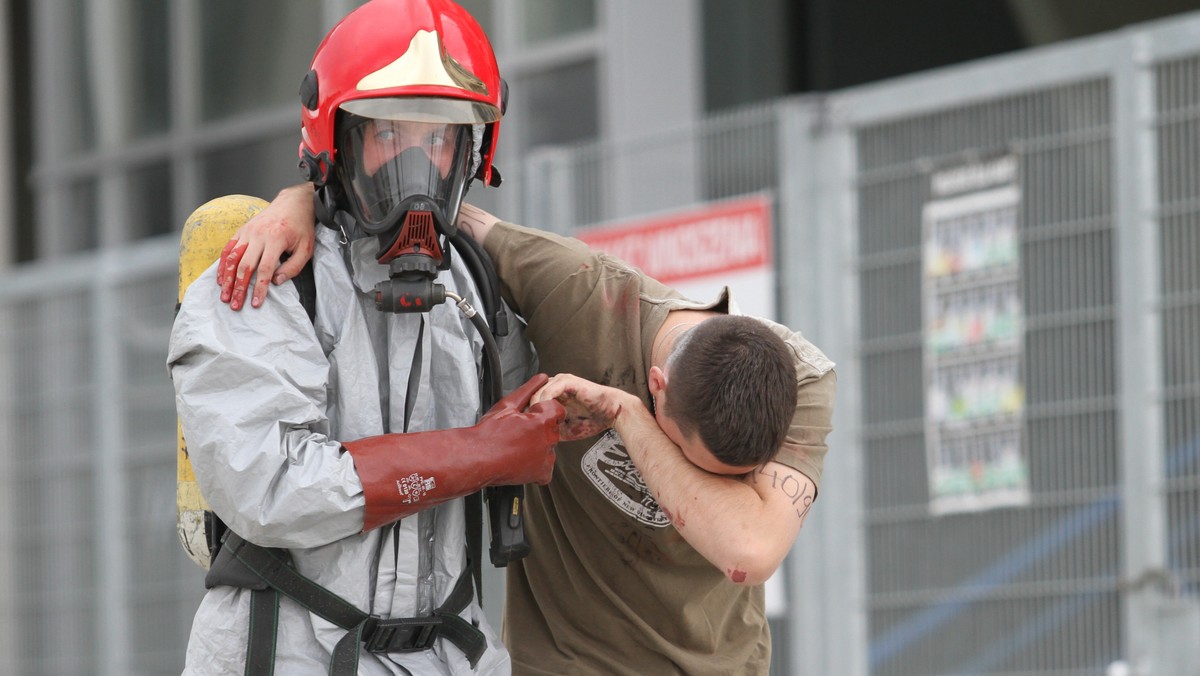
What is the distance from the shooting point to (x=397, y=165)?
3.33m

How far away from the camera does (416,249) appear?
3.28 m

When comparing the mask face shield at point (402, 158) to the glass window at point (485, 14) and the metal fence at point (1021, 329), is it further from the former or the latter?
the glass window at point (485, 14)

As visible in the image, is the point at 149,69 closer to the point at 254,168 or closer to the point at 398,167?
the point at 254,168

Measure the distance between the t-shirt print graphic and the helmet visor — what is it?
67 cm

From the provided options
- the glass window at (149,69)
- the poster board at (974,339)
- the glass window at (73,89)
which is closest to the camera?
the poster board at (974,339)

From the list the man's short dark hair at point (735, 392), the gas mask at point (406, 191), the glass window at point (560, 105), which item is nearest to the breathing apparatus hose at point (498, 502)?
the gas mask at point (406, 191)

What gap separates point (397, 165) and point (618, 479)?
888 millimetres

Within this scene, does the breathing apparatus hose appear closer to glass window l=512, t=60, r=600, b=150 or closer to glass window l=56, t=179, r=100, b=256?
glass window l=512, t=60, r=600, b=150

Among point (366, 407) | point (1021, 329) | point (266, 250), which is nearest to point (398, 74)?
point (266, 250)

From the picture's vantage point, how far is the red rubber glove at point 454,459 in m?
3.19

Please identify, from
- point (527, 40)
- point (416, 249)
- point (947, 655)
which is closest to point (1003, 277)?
point (947, 655)

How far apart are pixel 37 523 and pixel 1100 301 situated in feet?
20.6

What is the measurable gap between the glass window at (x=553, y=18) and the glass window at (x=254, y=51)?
207 centimetres

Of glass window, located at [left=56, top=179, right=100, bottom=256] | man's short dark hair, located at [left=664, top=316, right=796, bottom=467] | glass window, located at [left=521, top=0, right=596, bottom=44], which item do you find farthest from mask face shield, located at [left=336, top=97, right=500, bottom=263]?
glass window, located at [left=56, top=179, right=100, bottom=256]
